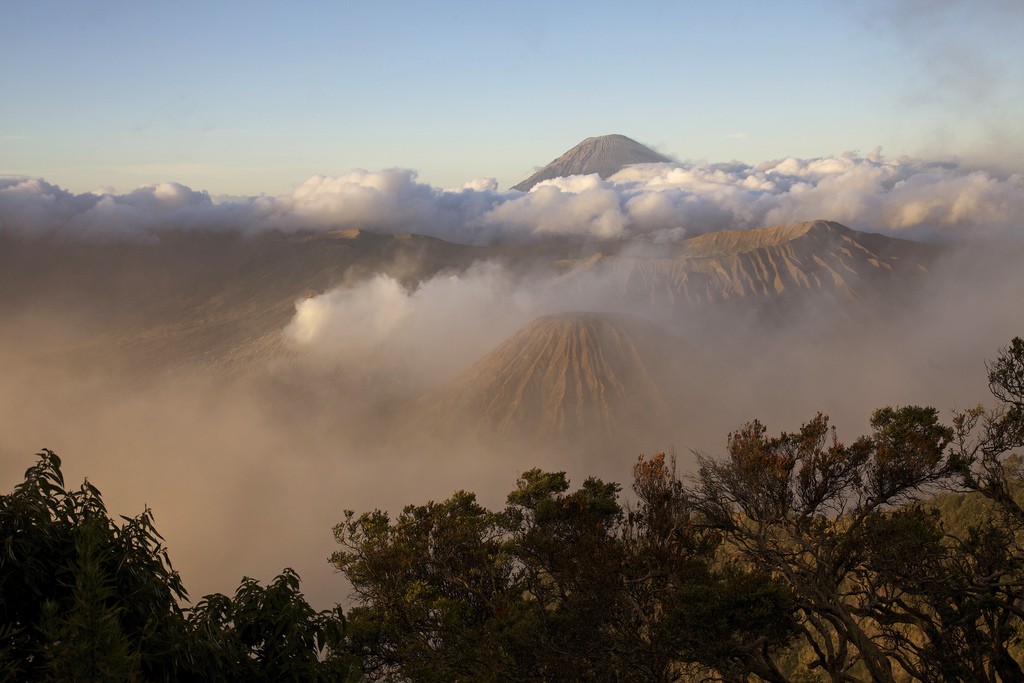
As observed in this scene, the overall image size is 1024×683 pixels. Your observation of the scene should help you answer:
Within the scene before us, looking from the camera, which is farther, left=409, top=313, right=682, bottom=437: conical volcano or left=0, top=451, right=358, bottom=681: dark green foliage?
left=409, top=313, right=682, bottom=437: conical volcano

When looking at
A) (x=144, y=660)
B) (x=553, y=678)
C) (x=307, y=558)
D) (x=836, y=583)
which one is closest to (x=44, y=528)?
(x=144, y=660)

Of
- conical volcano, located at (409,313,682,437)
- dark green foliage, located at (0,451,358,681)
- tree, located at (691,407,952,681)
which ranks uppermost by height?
dark green foliage, located at (0,451,358,681)

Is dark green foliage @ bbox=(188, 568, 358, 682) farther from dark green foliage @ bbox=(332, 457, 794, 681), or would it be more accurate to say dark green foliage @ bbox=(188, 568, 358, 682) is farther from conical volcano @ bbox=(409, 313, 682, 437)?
conical volcano @ bbox=(409, 313, 682, 437)

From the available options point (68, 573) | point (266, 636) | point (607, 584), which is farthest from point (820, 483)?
point (68, 573)

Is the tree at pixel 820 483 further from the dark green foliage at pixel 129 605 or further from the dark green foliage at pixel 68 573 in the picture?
the dark green foliage at pixel 68 573

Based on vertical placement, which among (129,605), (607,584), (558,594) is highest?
(129,605)

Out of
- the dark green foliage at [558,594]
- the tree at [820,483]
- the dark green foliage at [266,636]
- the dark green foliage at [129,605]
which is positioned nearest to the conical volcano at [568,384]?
the dark green foliage at [558,594]

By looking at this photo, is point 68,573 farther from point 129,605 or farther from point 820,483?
point 820,483

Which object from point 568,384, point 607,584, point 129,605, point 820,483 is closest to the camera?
point 129,605

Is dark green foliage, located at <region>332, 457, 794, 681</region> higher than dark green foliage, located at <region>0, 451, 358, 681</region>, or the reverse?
dark green foliage, located at <region>0, 451, 358, 681</region>

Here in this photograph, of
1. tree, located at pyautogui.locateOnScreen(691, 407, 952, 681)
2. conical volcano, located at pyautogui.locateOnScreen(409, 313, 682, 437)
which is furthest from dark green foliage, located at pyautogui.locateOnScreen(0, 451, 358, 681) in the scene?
conical volcano, located at pyautogui.locateOnScreen(409, 313, 682, 437)

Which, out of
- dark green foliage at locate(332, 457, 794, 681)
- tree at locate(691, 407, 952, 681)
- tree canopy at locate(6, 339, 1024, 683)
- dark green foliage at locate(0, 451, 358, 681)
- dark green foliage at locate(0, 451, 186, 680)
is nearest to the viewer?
dark green foliage at locate(0, 451, 186, 680)

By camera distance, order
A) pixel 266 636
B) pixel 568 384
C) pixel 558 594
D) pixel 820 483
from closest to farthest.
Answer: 1. pixel 266 636
2. pixel 820 483
3. pixel 558 594
4. pixel 568 384
